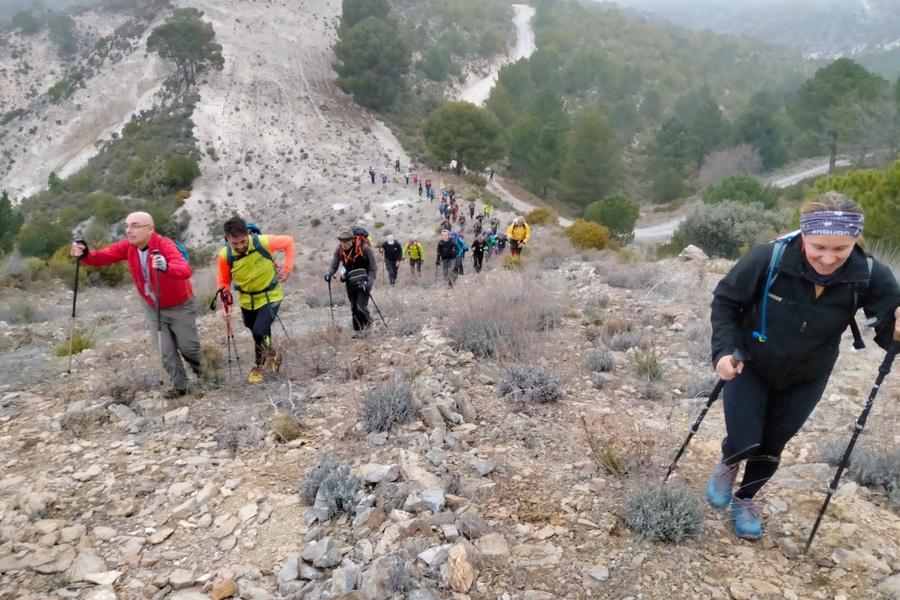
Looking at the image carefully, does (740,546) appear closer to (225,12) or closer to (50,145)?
(50,145)

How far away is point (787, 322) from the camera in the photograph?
7.59ft

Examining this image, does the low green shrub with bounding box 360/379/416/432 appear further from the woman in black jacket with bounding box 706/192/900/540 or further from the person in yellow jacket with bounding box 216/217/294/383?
the woman in black jacket with bounding box 706/192/900/540

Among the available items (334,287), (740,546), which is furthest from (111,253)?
(334,287)

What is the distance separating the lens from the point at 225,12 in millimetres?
52781

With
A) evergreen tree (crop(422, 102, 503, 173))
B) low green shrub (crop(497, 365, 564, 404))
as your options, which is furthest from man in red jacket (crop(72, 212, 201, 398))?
evergreen tree (crop(422, 102, 503, 173))

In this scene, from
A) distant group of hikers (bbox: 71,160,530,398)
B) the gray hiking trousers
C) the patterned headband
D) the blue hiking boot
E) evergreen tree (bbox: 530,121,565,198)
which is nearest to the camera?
the patterned headband

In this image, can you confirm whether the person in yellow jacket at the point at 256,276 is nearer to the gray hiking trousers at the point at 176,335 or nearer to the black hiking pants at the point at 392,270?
the gray hiking trousers at the point at 176,335

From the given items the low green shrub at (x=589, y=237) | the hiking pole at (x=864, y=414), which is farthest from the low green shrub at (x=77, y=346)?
the low green shrub at (x=589, y=237)

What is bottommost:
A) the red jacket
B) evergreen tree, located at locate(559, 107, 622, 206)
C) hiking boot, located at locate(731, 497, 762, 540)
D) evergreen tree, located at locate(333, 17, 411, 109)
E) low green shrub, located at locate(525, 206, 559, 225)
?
hiking boot, located at locate(731, 497, 762, 540)

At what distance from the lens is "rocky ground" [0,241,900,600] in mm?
2391

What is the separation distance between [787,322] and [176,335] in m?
4.48

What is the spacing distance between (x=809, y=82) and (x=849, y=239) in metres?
47.9

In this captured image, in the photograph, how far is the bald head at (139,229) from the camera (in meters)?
4.04

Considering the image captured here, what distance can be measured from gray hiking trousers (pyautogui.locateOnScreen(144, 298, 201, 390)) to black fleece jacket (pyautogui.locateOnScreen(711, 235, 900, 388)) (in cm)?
412
